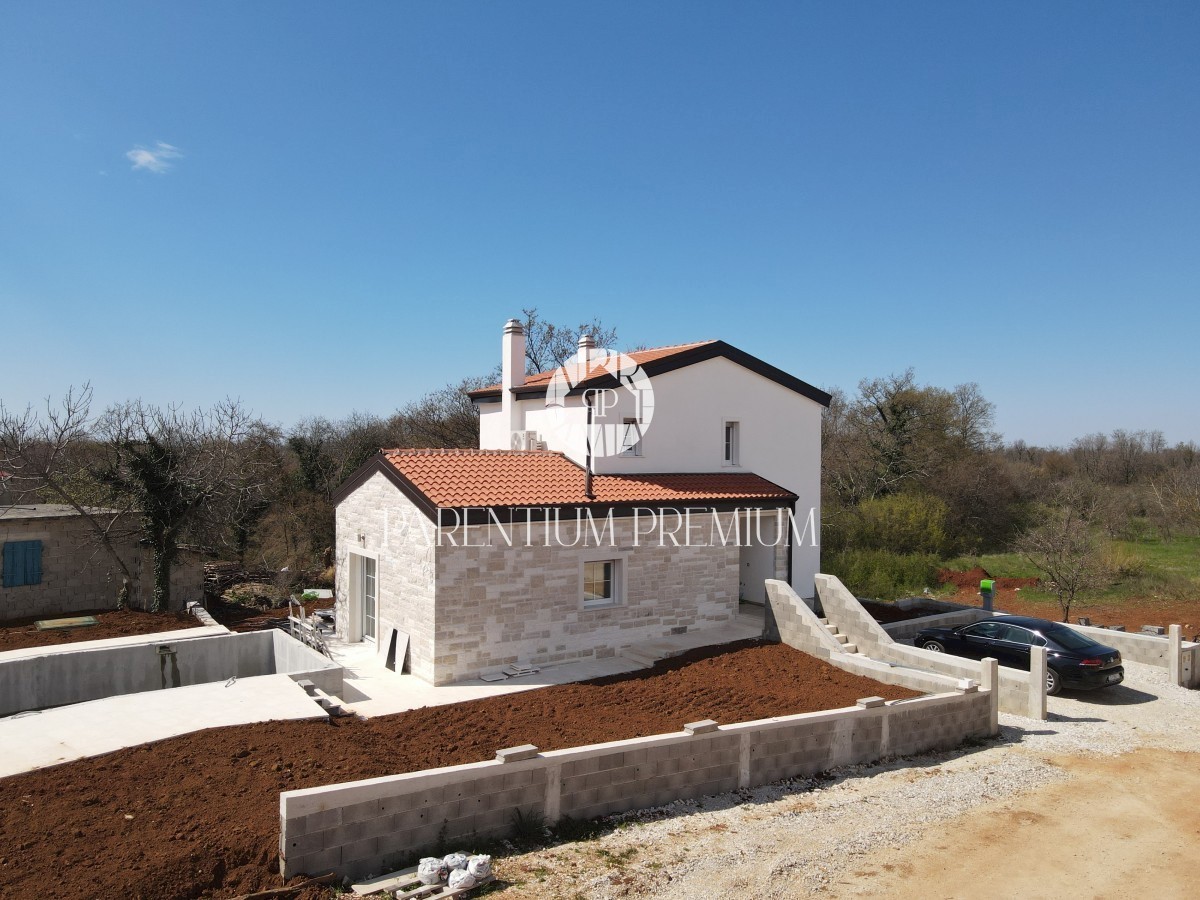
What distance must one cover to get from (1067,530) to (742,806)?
1711 centimetres

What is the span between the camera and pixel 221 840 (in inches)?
232

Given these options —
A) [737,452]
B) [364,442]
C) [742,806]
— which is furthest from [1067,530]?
[364,442]

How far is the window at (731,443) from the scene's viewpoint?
1719 cm

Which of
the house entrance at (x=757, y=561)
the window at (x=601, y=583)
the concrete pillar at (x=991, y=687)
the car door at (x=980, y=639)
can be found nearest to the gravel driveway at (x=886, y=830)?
the concrete pillar at (x=991, y=687)

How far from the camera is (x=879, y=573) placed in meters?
24.1

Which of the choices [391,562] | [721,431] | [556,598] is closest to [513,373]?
[721,431]

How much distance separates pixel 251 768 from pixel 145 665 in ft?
20.9

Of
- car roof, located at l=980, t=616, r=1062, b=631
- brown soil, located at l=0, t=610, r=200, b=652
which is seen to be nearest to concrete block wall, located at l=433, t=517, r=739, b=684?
car roof, located at l=980, t=616, r=1062, b=631

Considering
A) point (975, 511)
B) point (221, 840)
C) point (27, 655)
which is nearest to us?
point (221, 840)

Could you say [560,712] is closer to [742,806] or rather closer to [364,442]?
[742,806]

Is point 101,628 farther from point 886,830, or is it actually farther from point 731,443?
point 886,830

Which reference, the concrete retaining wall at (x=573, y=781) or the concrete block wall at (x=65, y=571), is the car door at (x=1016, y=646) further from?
the concrete block wall at (x=65, y=571)

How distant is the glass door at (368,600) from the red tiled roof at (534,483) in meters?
2.65

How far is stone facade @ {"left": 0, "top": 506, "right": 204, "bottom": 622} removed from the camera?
52.4ft
